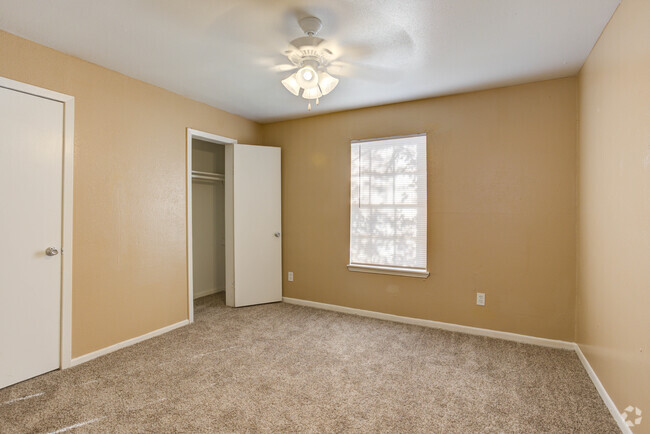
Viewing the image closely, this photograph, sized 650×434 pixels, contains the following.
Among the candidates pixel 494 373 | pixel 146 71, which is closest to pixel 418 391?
pixel 494 373

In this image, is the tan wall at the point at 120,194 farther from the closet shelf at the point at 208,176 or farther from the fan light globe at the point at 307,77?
the fan light globe at the point at 307,77

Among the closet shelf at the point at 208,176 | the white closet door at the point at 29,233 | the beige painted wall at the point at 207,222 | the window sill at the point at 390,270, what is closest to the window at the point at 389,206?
the window sill at the point at 390,270

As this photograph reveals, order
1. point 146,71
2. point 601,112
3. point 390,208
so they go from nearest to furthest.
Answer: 1. point 601,112
2. point 146,71
3. point 390,208

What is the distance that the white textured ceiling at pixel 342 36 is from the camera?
6.40 feet

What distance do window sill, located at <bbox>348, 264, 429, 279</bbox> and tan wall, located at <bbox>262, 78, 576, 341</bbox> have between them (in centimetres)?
6

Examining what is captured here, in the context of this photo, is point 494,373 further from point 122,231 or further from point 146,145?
point 146,145

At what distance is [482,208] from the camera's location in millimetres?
3230

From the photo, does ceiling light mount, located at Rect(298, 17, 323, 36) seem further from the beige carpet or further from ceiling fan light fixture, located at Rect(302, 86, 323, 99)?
the beige carpet

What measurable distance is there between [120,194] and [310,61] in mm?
2033

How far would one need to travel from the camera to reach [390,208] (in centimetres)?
367

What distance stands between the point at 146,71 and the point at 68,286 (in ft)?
6.30

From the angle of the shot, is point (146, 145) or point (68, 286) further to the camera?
point (146, 145)

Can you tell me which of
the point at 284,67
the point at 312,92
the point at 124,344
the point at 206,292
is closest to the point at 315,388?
the point at 124,344

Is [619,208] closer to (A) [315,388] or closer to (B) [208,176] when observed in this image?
(A) [315,388]
